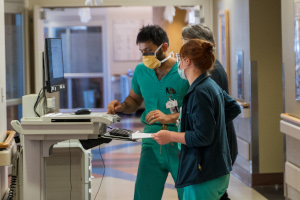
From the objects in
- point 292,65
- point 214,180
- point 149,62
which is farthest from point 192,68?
point 292,65

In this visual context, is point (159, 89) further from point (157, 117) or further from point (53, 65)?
point (53, 65)

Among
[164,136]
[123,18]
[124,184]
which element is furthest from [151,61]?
[123,18]

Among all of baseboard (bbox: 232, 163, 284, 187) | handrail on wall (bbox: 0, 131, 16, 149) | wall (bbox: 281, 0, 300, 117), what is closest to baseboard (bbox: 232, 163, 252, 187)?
baseboard (bbox: 232, 163, 284, 187)

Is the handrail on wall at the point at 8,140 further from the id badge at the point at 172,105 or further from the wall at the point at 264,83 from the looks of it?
the wall at the point at 264,83

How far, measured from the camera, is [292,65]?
488cm

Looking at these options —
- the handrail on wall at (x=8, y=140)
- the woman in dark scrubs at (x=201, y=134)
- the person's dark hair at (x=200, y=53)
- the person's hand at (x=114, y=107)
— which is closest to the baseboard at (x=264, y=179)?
the handrail on wall at (x=8, y=140)

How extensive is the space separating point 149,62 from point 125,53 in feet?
39.7

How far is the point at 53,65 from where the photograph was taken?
415 centimetres

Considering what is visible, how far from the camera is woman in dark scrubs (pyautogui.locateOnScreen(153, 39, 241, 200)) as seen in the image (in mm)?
2805

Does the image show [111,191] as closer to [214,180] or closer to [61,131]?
[61,131]

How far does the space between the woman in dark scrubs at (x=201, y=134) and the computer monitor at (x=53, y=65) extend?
1379 millimetres

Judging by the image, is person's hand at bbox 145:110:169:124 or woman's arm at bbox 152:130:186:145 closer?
woman's arm at bbox 152:130:186:145

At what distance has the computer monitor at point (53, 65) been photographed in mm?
4039

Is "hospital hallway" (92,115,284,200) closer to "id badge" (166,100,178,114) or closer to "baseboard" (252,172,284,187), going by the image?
"baseboard" (252,172,284,187)
